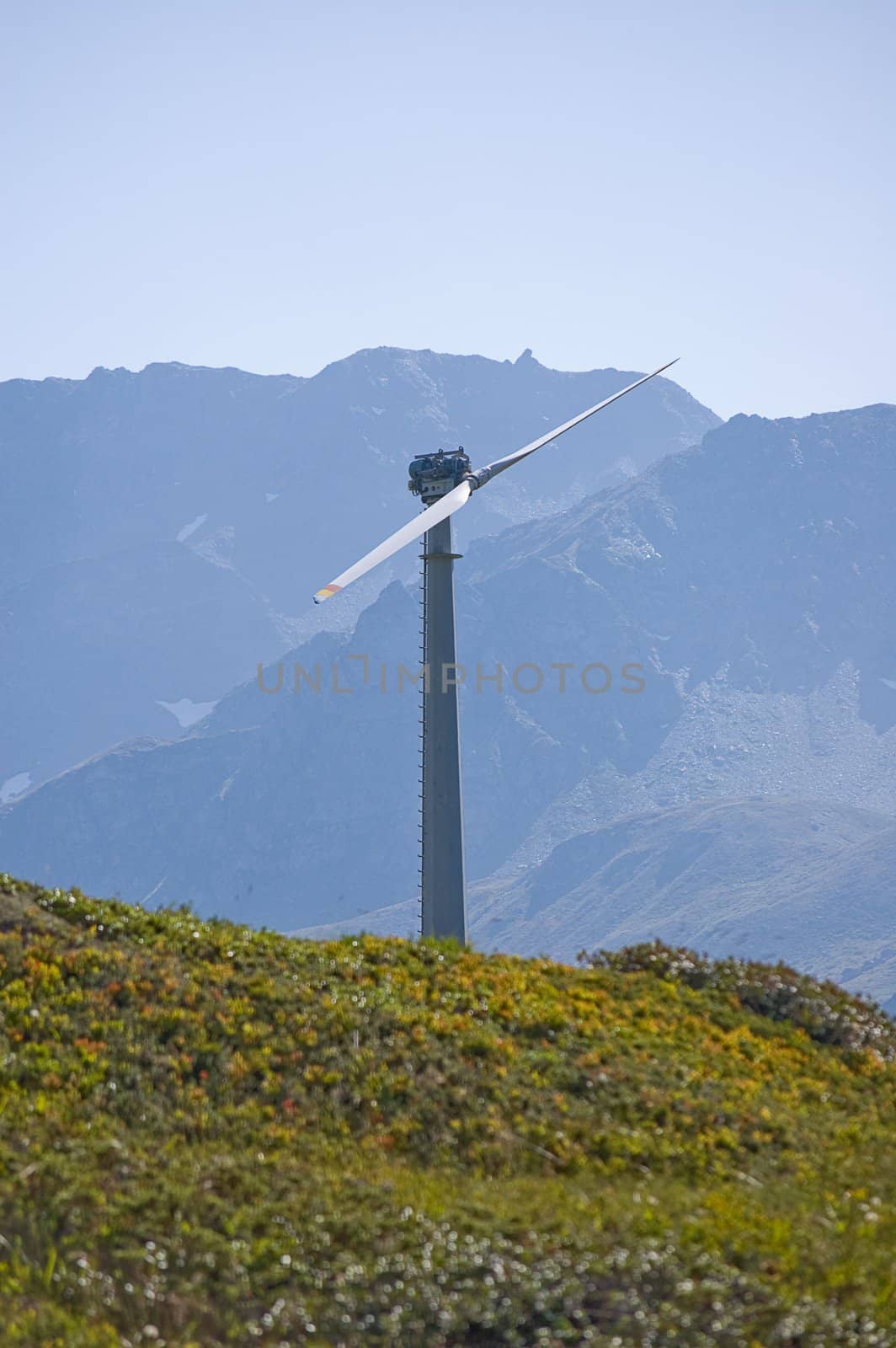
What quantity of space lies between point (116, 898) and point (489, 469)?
83.5 ft

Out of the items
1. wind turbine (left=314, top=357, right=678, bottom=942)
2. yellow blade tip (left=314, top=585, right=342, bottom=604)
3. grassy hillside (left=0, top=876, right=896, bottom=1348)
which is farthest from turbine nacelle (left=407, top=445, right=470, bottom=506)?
grassy hillside (left=0, top=876, right=896, bottom=1348)

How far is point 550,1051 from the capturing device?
23578 millimetres

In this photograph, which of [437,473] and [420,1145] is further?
[437,473]

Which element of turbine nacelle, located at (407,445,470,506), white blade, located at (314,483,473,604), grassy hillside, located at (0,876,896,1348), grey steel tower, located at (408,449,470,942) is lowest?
grassy hillside, located at (0,876,896,1348)

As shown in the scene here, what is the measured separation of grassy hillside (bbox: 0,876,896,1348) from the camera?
1550cm

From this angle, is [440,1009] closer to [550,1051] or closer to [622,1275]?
[550,1051]

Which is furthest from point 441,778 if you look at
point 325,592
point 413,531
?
point 325,592

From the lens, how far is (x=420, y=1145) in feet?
66.6

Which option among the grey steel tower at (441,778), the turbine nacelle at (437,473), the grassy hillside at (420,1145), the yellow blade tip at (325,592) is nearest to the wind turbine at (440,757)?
the grey steel tower at (441,778)

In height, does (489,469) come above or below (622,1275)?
above

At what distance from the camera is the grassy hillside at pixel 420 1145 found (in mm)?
15500

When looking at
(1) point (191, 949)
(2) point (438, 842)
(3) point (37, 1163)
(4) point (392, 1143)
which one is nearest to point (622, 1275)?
(4) point (392, 1143)

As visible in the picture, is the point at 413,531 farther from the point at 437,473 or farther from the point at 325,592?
the point at 325,592

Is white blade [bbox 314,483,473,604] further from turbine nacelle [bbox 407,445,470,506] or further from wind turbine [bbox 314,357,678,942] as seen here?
turbine nacelle [bbox 407,445,470,506]
